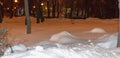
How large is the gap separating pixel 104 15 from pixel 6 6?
12003 millimetres

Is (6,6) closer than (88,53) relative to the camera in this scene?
No

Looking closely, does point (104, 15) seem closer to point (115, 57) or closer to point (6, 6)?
point (6, 6)

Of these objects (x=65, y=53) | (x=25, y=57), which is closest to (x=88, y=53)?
(x=65, y=53)

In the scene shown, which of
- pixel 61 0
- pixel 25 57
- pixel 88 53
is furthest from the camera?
pixel 61 0

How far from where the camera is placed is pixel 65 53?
8766 millimetres

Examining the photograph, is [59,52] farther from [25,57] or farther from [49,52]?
[25,57]

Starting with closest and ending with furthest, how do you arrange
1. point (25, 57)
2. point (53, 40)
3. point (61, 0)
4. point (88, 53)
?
1. point (25, 57)
2. point (88, 53)
3. point (53, 40)
4. point (61, 0)

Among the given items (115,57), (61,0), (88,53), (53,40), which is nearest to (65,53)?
(88,53)

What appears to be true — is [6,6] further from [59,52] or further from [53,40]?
[59,52]

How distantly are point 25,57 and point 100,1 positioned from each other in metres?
32.4

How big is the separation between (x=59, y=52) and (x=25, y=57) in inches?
38.5

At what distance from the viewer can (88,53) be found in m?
9.13

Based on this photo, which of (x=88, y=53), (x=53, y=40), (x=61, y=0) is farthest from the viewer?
(x=61, y=0)

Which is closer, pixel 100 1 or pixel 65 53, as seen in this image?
pixel 65 53
